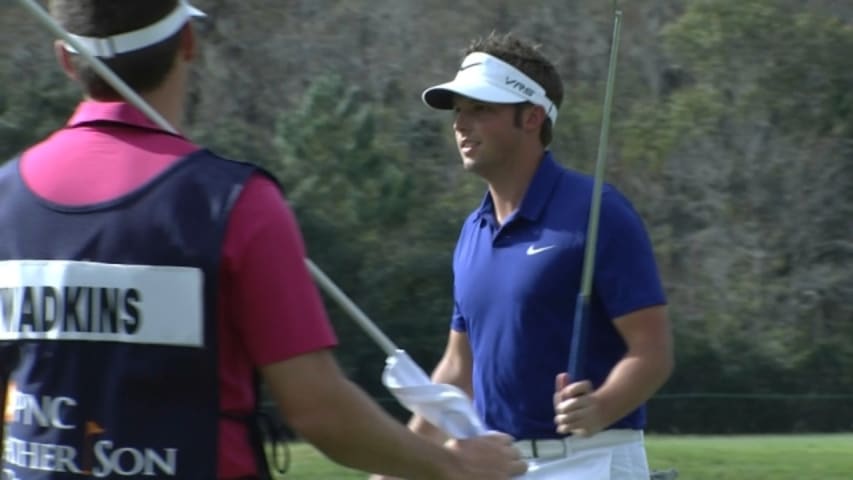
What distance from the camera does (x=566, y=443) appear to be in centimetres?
488

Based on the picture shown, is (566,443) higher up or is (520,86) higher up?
(520,86)

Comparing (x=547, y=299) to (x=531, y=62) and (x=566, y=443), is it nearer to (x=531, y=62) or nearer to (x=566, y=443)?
(x=566, y=443)

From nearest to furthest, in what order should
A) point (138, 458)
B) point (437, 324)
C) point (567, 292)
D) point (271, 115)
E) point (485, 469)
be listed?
point (138, 458)
point (485, 469)
point (567, 292)
point (437, 324)
point (271, 115)

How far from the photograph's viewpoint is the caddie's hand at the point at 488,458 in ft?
10.3

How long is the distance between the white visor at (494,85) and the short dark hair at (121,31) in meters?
2.13

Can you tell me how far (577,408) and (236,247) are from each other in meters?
1.92

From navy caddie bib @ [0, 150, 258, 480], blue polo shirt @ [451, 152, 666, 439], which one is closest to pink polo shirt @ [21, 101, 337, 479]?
navy caddie bib @ [0, 150, 258, 480]

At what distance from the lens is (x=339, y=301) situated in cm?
325

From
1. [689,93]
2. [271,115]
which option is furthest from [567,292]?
[271,115]

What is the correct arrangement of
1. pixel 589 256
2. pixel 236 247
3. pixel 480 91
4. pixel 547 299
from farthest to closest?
pixel 480 91 < pixel 547 299 < pixel 589 256 < pixel 236 247

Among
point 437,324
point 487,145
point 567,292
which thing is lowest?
point 437,324

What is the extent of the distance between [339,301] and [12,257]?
57 cm

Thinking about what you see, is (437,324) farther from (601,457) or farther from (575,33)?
(601,457)

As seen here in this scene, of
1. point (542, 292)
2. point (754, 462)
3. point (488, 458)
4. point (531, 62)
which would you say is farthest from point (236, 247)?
point (754, 462)
